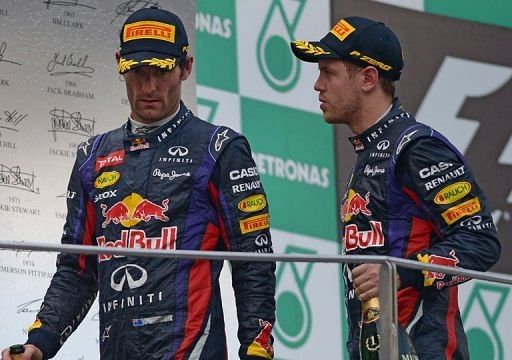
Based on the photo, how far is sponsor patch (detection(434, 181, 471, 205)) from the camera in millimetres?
3316

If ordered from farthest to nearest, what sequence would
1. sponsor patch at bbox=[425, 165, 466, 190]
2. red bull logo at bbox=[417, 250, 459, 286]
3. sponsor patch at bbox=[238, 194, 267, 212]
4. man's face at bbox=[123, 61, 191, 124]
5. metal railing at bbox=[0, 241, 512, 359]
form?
man's face at bbox=[123, 61, 191, 124]
sponsor patch at bbox=[238, 194, 267, 212]
sponsor patch at bbox=[425, 165, 466, 190]
red bull logo at bbox=[417, 250, 459, 286]
metal railing at bbox=[0, 241, 512, 359]

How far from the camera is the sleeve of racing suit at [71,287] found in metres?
3.30

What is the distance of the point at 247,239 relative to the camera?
3.41 metres

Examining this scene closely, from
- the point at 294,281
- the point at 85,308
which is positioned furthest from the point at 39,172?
the point at 85,308

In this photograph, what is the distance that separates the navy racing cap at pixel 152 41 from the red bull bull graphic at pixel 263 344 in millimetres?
662

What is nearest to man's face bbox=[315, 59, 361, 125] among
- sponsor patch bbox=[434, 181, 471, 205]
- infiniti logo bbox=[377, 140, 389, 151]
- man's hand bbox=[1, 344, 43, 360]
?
infiniti logo bbox=[377, 140, 389, 151]

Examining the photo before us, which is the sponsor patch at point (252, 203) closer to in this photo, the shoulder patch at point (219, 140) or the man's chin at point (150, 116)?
the shoulder patch at point (219, 140)

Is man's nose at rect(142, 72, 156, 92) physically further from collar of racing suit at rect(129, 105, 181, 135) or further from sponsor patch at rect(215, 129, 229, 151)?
sponsor patch at rect(215, 129, 229, 151)

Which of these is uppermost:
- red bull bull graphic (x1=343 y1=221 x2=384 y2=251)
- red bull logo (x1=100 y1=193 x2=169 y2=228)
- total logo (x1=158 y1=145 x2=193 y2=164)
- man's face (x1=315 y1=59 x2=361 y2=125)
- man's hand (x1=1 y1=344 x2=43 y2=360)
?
man's face (x1=315 y1=59 x2=361 y2=125)

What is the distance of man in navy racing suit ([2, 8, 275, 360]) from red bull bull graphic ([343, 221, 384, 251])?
194mm

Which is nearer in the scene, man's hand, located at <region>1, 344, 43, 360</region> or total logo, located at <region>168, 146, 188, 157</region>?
man's hand, located at <region>1, 344, 43, 360</region>

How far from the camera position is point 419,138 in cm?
339

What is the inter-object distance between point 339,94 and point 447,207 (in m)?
0.44

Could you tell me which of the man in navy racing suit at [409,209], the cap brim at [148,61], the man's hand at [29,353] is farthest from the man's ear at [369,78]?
the man's hand at [29,353]
